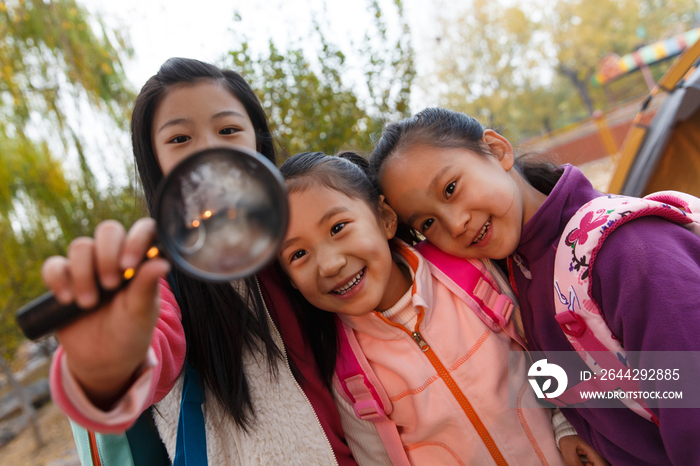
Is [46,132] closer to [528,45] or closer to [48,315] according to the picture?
[48,315]

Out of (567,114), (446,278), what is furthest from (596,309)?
(567,114)

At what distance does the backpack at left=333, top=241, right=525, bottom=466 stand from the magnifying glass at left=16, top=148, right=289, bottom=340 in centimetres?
91

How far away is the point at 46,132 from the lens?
620cm

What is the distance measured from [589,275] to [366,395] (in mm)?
825

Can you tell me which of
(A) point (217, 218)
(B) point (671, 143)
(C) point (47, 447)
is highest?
(A) point (217, 218)

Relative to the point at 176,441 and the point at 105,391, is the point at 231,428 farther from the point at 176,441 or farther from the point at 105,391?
the point at 105,391

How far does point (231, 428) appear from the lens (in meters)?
1.48

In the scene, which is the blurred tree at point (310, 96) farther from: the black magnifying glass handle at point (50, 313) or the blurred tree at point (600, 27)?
the blurred tree at point (600, 27)

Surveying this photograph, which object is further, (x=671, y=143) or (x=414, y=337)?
(x=671, y=143)

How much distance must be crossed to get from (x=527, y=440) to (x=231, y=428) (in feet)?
3.35

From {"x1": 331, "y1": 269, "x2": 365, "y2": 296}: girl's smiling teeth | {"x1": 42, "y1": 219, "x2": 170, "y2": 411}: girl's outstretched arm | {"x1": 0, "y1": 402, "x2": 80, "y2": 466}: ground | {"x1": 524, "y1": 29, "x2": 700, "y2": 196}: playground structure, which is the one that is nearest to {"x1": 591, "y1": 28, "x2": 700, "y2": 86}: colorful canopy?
{"x1": 524, "y1": 29, "x2": 700, "y2": 196}: playground structure

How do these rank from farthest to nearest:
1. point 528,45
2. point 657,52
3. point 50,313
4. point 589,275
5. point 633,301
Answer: point 528,45
point 657,52
point 589,275
point 633,301
point 50,313

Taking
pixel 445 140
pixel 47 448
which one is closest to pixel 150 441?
pixel 445 140

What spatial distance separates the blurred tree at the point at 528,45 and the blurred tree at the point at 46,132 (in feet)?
44.6
